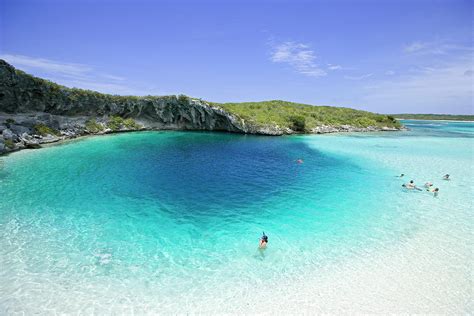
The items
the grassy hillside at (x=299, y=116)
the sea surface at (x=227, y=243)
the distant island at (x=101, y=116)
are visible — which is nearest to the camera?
the sea surface at (x=227, y=243)

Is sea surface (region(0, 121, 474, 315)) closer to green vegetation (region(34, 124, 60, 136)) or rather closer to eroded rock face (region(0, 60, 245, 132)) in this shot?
green vegetation (region(34, 124, 60, 136))

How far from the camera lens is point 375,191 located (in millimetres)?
20422

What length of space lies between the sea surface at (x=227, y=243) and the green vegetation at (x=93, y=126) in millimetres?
27689

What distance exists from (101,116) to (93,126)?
15.1 feet

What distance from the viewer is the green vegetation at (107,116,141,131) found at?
5405 centimetres

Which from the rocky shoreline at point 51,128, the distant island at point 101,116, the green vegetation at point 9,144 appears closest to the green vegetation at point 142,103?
the distant island at point 101,116

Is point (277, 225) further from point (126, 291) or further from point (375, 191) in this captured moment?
point (375, 191)

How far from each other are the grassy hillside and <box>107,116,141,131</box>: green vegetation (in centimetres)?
2081

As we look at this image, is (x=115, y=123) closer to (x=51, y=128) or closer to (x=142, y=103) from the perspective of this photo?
(x=142, y=103)

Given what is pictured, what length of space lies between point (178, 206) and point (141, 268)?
6.19m

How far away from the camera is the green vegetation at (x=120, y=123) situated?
177ft

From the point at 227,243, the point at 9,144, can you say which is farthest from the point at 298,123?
the point at 227,243

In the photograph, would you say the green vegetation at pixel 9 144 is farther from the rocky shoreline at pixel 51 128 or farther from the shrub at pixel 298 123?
the shrub at pixel 298 123

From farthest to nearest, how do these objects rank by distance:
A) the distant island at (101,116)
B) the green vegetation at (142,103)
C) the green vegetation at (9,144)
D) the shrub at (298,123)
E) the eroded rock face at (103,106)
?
the shrub at (298,123) → the green vegetation at (142,103) → the eroded rock face at (103,106) → the distant island at (101,116) → the green vegetation at (9,144)
